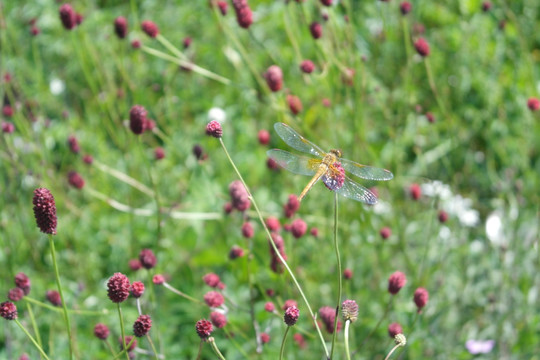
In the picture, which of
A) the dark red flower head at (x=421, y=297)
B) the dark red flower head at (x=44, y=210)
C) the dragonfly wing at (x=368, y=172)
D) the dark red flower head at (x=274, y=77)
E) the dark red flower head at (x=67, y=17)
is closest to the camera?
the dark red flower head at (x=44, y=210)

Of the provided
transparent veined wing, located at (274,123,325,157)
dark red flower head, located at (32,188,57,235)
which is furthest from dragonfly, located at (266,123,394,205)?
dark red flower head, located at (32,188,57,235)

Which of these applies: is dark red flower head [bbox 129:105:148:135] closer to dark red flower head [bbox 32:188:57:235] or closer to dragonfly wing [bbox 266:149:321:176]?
dragonfly wing [bbox 266:149:321:176]

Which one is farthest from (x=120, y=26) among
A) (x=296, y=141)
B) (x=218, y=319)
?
(x=218, y=319)

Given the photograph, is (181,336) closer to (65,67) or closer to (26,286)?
(26,286)

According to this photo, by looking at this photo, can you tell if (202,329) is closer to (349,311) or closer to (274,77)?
(349,311)

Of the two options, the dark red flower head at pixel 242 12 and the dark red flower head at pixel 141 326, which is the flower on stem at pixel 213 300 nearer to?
the dark red flower head at pixel 141 326

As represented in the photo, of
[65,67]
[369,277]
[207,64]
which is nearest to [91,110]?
[65,67]

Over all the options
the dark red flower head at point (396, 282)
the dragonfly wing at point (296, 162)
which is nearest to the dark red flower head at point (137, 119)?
the dragonfly wing at point (296, 162)
